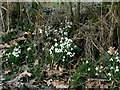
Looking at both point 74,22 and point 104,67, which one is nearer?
point 104,67

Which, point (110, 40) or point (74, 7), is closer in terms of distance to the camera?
point (110, 40)

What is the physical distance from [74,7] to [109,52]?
36.9 inches

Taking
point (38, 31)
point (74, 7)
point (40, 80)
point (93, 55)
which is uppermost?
point (74, 7)

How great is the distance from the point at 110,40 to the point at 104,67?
427 mm

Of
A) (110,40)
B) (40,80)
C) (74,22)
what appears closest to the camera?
(40,80)

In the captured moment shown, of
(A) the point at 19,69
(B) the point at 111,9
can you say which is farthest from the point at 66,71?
(B) the point at 111,9

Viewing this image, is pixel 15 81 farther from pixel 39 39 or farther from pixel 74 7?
pixel 74 7

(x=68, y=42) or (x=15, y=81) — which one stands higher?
(x=68, y=42)

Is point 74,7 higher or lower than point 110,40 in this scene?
higher

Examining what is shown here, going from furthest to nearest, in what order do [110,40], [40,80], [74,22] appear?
[74,22] → [110,40] → [40,80]

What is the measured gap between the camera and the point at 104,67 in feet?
13.4

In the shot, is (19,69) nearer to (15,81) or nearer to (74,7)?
(15,81)

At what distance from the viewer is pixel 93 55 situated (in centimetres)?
427

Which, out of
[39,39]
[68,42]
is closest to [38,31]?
[39,39]
